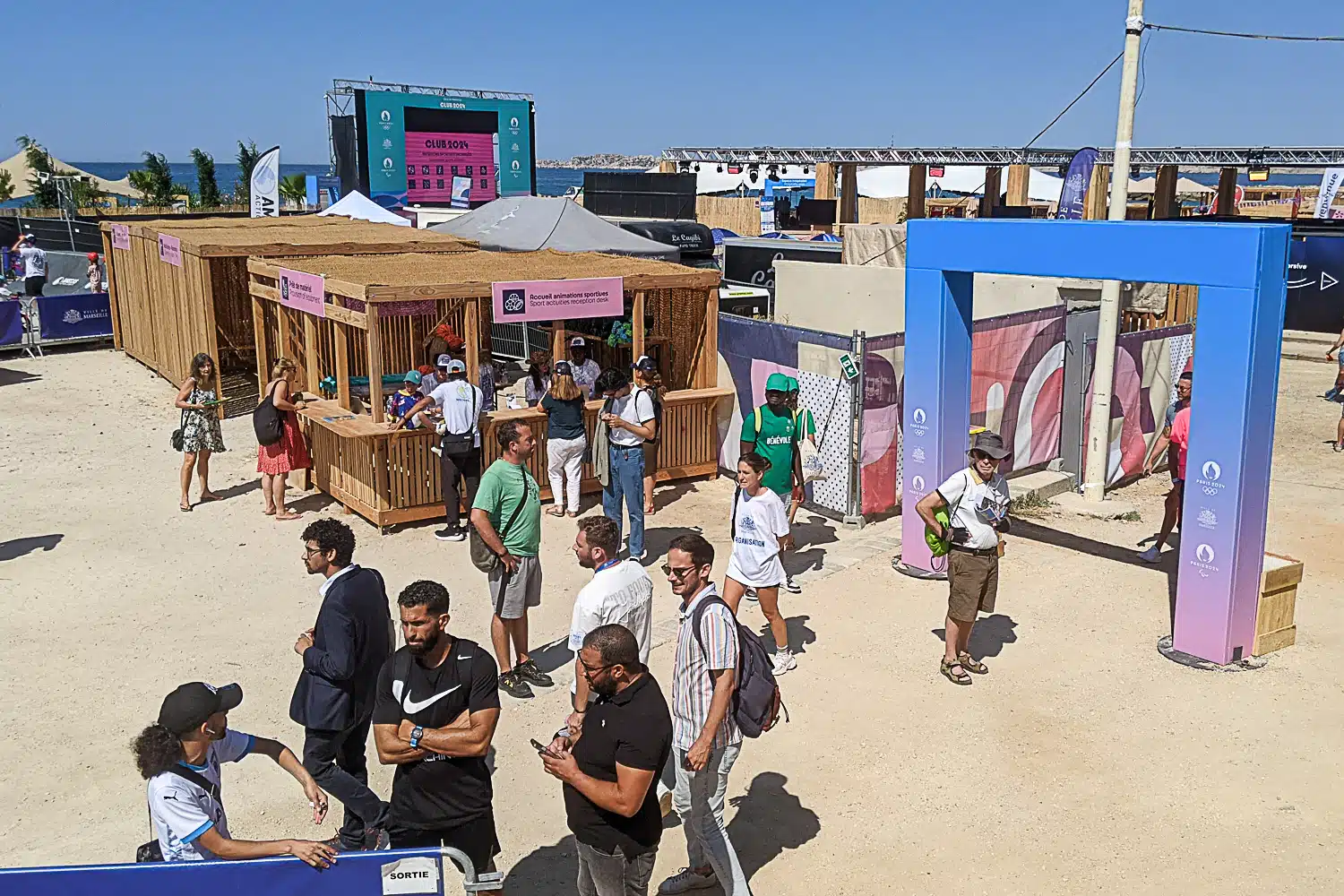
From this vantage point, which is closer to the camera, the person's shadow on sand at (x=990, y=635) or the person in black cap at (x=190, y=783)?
the person in black cap at (x=190, y=783)

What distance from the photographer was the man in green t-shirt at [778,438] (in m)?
8.59

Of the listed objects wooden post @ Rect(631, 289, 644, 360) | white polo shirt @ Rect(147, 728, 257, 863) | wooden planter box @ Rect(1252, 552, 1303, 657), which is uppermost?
wooden post @ Rect(631, 289, 644, 360)

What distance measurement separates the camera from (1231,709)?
677 centimetres

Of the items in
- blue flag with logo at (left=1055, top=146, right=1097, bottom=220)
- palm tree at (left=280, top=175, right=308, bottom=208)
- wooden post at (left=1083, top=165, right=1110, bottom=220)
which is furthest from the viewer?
palm tree at (left=280, top=175, right=308, bottom=208)

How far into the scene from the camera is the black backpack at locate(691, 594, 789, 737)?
4598mm

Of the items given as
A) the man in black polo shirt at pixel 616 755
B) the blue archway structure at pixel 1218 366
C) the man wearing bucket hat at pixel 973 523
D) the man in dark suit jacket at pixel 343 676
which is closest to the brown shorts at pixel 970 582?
the man wearing bucket hat at pixel 973 523

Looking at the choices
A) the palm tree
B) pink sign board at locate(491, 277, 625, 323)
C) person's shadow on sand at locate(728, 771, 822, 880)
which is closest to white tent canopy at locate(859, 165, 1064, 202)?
the palm tree

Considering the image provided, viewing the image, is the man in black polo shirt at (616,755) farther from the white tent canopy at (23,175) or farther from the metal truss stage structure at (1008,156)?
the white tent canopy at (23,175)

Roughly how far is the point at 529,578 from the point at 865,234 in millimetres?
16807

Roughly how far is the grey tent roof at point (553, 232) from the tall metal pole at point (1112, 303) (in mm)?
7977

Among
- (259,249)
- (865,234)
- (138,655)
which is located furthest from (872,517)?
(865,234)

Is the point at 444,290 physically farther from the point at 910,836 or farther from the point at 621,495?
the point at 910,836

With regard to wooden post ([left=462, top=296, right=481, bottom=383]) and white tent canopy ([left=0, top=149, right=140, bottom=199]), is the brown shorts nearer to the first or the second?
wooden post ([left=462, top=296, right=481, bottom=383])

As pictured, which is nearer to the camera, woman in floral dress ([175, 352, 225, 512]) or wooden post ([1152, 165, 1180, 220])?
woman in floral dress ([175, 352, 225, 512])
